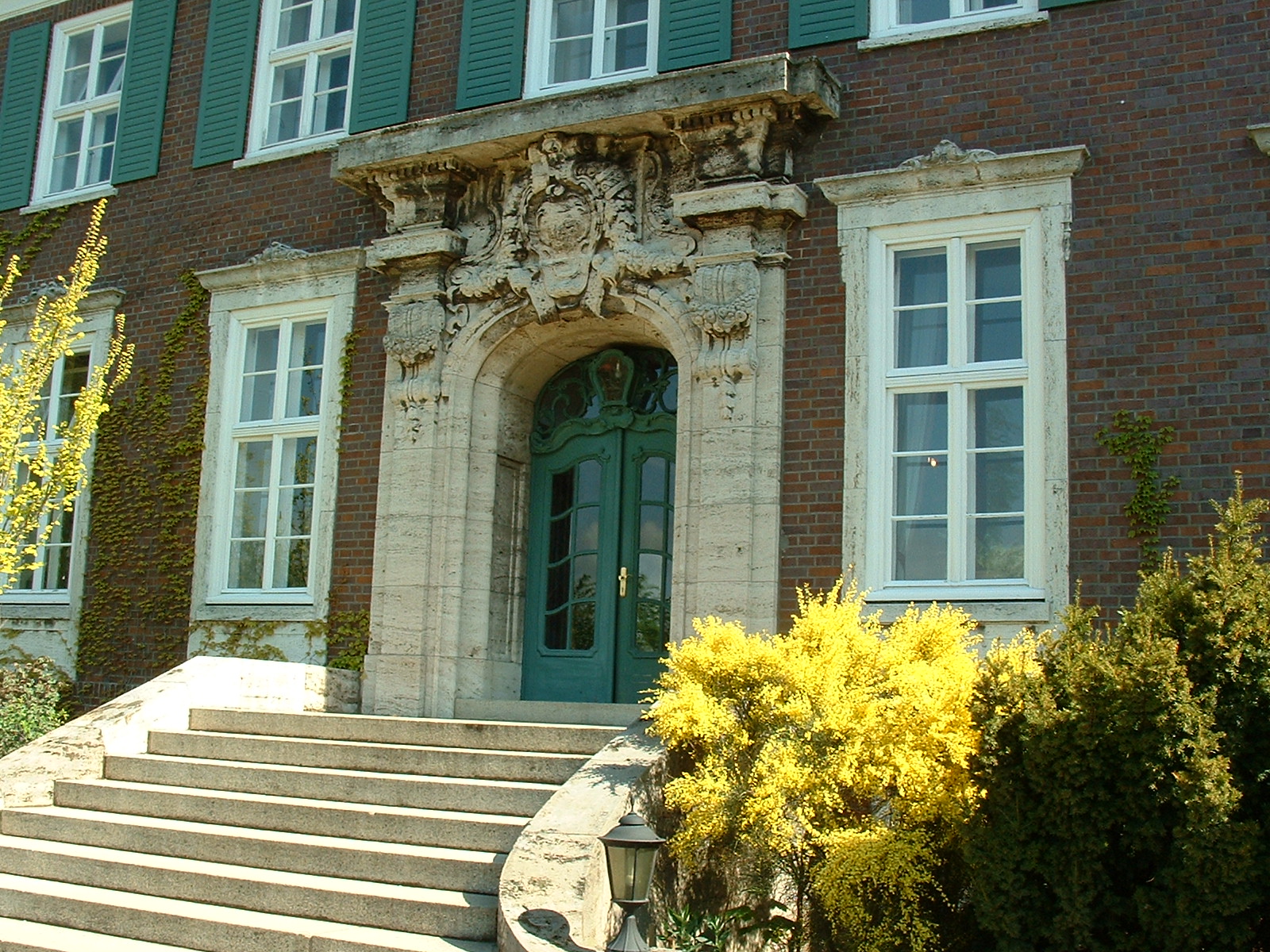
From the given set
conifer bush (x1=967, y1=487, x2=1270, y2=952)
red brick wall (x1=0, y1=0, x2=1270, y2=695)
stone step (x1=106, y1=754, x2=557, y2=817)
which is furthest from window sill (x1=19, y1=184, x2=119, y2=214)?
conifer bush (x1=967, y1=487, x2=1270, y2=952)

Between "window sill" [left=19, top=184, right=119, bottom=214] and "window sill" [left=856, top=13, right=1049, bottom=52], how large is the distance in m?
7.17

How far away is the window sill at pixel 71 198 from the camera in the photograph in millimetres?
12625

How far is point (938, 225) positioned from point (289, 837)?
5.39m

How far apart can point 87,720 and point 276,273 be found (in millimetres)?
3977

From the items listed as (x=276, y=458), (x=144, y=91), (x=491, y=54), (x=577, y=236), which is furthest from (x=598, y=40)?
(x=144, y=91)

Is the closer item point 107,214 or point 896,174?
point 896,174

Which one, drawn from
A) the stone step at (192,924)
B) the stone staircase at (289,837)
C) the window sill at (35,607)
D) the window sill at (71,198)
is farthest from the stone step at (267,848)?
the window sill at (71,198)

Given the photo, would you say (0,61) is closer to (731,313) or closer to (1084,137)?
(731,313)

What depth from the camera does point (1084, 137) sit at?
28.0 feet

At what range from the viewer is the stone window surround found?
8148 millimetres

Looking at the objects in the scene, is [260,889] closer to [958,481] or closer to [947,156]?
[958,481]

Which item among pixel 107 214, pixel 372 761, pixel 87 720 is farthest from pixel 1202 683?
pixel 107 214

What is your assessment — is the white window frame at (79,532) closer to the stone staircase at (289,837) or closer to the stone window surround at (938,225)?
the stone staircase at (289,837)

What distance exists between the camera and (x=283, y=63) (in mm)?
11969
